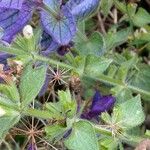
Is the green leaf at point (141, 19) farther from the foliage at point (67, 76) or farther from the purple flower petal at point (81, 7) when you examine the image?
the purple flower petal at point (81, 7)

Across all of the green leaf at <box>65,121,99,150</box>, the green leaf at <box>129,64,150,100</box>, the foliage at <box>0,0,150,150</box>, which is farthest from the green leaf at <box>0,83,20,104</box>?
the green leaf at <box>129,64,150,100</box>

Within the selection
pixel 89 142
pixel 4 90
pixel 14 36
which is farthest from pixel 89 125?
pixel 14 36

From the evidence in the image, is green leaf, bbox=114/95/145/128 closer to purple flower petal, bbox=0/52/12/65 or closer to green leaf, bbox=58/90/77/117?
green leaf, bbox=58/90/77/117

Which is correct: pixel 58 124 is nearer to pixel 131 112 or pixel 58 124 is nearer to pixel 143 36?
pixel 131 112

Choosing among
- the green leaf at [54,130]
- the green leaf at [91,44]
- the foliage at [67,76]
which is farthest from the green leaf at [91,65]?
the green leaf at [54,130]

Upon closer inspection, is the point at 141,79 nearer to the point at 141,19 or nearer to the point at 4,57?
the point at 141,19

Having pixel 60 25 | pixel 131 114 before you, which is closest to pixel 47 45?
pixel 60 25
